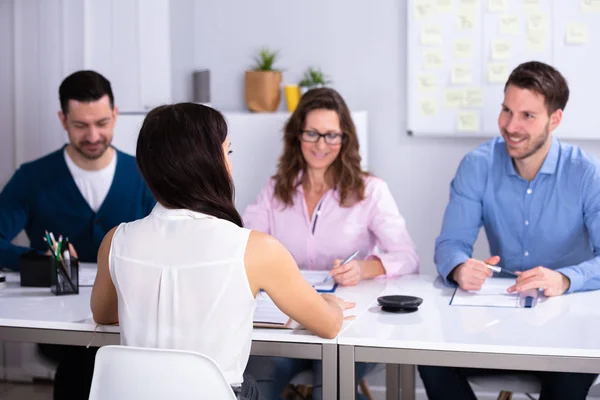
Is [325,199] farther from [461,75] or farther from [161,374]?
[161,374]

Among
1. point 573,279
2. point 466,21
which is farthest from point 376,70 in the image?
point 573,279

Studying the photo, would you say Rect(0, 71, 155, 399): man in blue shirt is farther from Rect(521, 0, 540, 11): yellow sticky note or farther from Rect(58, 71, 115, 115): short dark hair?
Rect(521, 0, 540, 11): yellow sticky note

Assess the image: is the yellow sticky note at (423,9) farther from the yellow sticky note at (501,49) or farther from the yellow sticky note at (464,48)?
the yellow sticky note at (501,49)

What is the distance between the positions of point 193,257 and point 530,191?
162cm

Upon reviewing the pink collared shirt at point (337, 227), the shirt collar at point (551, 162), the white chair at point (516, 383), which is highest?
the shirt collar at point (551, 162)

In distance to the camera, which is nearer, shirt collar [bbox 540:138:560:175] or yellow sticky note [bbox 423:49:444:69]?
shirt collar [bbox 540:138:560:175]

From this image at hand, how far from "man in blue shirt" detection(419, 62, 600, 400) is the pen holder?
119 cm

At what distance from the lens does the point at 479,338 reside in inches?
85.0

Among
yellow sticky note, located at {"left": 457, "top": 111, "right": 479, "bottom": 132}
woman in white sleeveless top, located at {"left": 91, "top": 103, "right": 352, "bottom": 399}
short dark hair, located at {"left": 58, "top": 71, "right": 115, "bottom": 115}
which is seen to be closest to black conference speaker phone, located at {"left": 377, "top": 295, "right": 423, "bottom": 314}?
woman in white sleeveless top, located at {"left": 91, "top": 103, "right": 352, "bottom": 399}

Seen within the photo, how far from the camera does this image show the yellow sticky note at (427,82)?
160 inches

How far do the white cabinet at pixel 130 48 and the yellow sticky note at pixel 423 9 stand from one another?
3.84 ft

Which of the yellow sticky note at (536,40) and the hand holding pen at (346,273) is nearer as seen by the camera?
the hand holding pen at (346,273)

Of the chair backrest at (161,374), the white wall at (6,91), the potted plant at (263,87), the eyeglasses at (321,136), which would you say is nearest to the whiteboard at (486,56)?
the potted plant at (263,87)

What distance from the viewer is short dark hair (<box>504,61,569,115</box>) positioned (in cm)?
305
